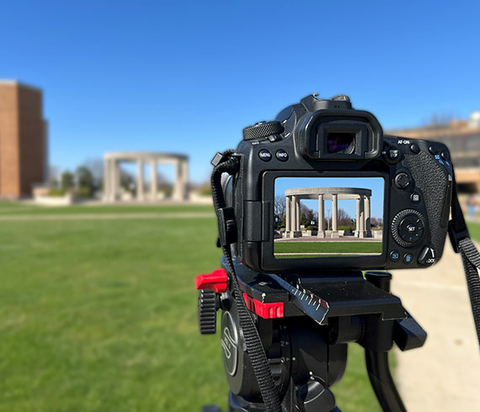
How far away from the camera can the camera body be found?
838mm

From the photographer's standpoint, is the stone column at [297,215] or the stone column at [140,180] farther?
the stone column at [140,180]

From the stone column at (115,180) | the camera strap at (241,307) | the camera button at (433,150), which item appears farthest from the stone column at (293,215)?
the stone column at (115,180)

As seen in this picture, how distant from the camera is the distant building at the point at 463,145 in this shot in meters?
39.8

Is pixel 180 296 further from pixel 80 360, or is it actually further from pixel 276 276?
pixel 276 276

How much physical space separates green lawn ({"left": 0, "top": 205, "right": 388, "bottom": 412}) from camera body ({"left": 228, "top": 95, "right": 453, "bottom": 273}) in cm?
220

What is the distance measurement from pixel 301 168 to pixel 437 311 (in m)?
4.52

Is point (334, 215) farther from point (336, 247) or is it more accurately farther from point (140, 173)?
point (140, 173)

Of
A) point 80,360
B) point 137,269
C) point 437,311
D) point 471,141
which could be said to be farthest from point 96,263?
point 471,141

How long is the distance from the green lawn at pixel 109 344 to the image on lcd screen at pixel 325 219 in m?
2.22

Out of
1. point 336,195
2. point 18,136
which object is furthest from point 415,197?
point 18,136

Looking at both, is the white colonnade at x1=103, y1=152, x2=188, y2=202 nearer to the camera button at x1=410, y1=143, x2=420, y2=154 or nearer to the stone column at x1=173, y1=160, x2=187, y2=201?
the stone column at x1=173, y1=160, x2=187, y2=201

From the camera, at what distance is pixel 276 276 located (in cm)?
100

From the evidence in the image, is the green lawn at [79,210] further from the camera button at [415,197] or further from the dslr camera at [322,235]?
the camera button at [415,197]

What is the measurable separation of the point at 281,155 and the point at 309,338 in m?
0.52
